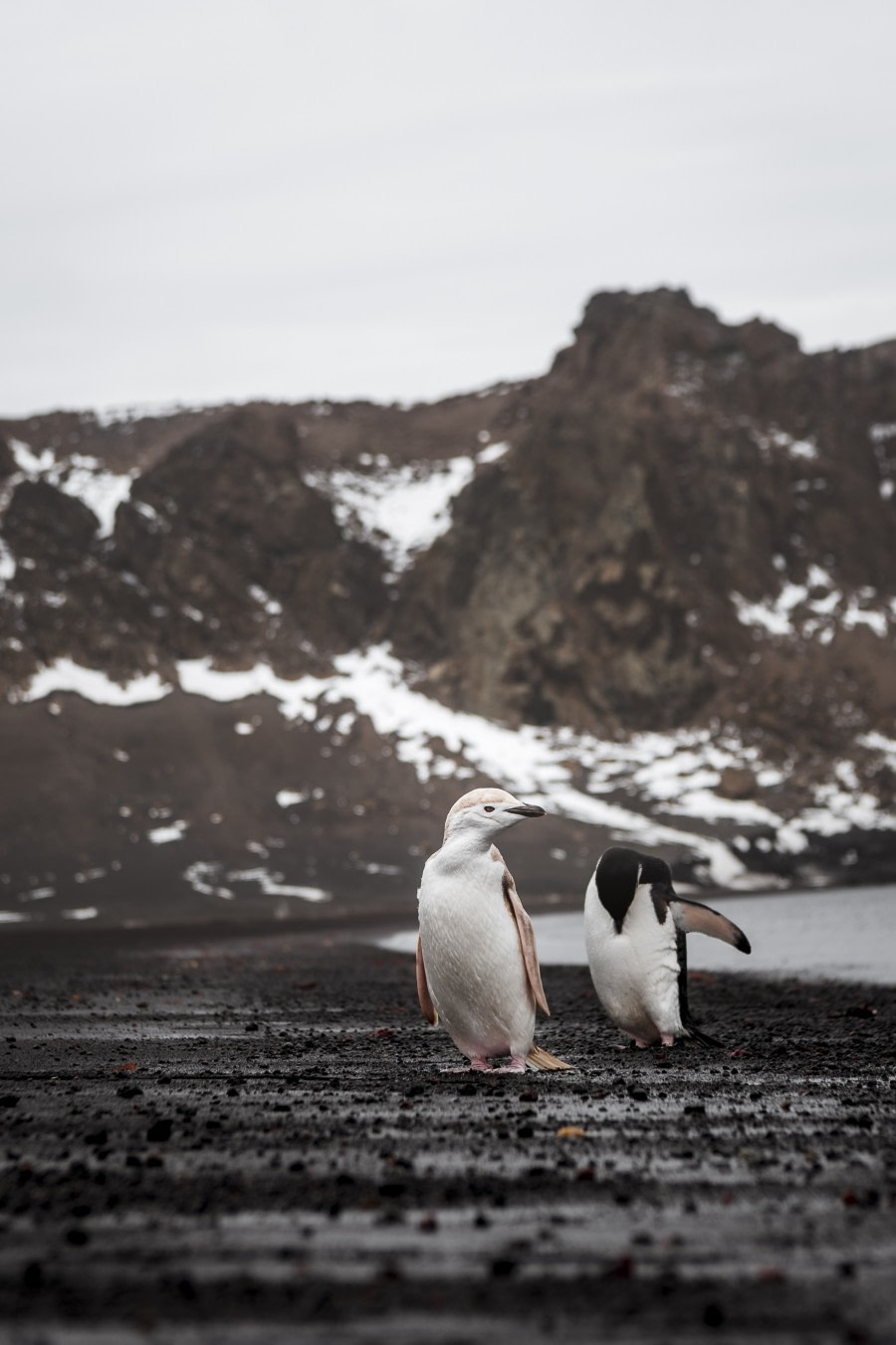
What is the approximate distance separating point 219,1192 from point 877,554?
147 meters

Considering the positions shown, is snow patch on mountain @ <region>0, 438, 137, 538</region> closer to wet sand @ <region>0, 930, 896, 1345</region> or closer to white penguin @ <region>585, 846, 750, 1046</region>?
white penguin @ <region>585, 846, 750, 1046</region>

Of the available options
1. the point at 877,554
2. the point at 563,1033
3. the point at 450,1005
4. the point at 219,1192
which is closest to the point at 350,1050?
the point at 450,1005

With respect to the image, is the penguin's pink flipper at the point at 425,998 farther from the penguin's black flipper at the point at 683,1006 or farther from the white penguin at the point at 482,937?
the penguin's black flipper at the point at 683,1006

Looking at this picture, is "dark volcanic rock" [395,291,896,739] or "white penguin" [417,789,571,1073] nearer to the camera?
"white penguin" [417,789,571,1073]

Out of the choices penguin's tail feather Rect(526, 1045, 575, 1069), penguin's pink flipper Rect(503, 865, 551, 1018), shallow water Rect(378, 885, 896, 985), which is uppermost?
penguin's pink flipper Rect(503, 865, 551, 1018)

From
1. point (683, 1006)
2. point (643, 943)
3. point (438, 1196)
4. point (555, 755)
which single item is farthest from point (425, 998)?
point (555, 755)

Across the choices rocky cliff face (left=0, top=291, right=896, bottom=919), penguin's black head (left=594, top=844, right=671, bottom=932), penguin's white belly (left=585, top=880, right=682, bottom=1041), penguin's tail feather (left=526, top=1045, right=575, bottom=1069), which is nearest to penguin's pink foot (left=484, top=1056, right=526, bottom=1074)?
penguin's tail feather (left=526, top=1045, right=575, bottom=1069)

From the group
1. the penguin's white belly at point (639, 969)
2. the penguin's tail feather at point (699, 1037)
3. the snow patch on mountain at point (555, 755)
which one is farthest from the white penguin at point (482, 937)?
the snow patch on mountain at point (555, 755)

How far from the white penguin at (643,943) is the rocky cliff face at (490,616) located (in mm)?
Result: 75413

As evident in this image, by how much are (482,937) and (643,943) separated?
10.8ft

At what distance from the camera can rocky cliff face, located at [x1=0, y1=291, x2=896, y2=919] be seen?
10225 centimetres

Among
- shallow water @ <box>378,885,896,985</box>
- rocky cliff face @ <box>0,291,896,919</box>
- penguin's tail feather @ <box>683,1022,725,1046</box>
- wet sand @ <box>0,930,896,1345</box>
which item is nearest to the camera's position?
wet sand @ <box>0,930,896,1345</box>

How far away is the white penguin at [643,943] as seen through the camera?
14445mm

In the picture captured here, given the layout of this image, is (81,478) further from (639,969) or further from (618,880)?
(639,969)
